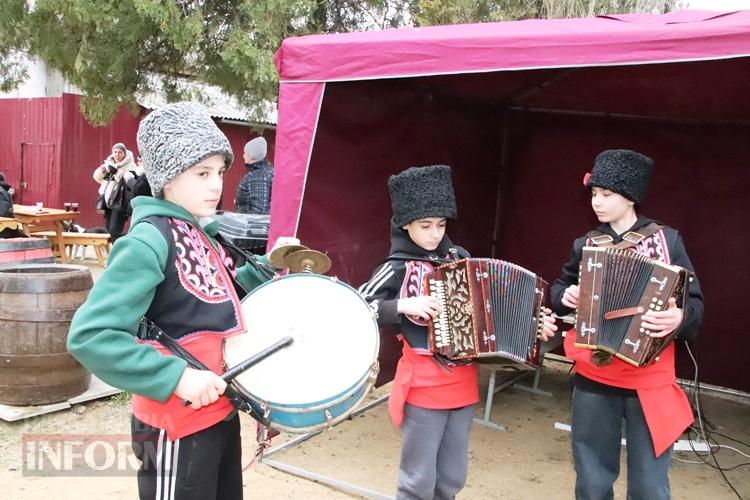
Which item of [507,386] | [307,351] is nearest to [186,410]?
[307,351]

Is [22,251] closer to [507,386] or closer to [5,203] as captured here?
[507,386]

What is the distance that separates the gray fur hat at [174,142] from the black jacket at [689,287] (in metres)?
1.63

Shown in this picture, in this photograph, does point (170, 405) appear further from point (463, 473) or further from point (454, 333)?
point (463, 473)

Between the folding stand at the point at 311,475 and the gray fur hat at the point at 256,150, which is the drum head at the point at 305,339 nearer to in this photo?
the folding stand at the point at 311,475

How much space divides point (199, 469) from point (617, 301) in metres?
1.62

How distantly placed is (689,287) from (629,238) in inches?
11.9

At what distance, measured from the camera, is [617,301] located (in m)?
2.49

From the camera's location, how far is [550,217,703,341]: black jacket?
256 cm

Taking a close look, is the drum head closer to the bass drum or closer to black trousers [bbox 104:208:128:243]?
the bass drum

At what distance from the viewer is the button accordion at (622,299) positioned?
7.97 ft

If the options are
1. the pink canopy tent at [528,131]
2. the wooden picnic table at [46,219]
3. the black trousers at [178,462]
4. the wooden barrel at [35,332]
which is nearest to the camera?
the black trousers at [178,462]

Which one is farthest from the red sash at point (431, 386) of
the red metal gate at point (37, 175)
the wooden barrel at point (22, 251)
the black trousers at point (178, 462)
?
the red metal gate at point (37, 175)

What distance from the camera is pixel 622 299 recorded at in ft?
8.16

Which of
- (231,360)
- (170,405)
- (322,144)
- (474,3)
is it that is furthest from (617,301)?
(474,3)
